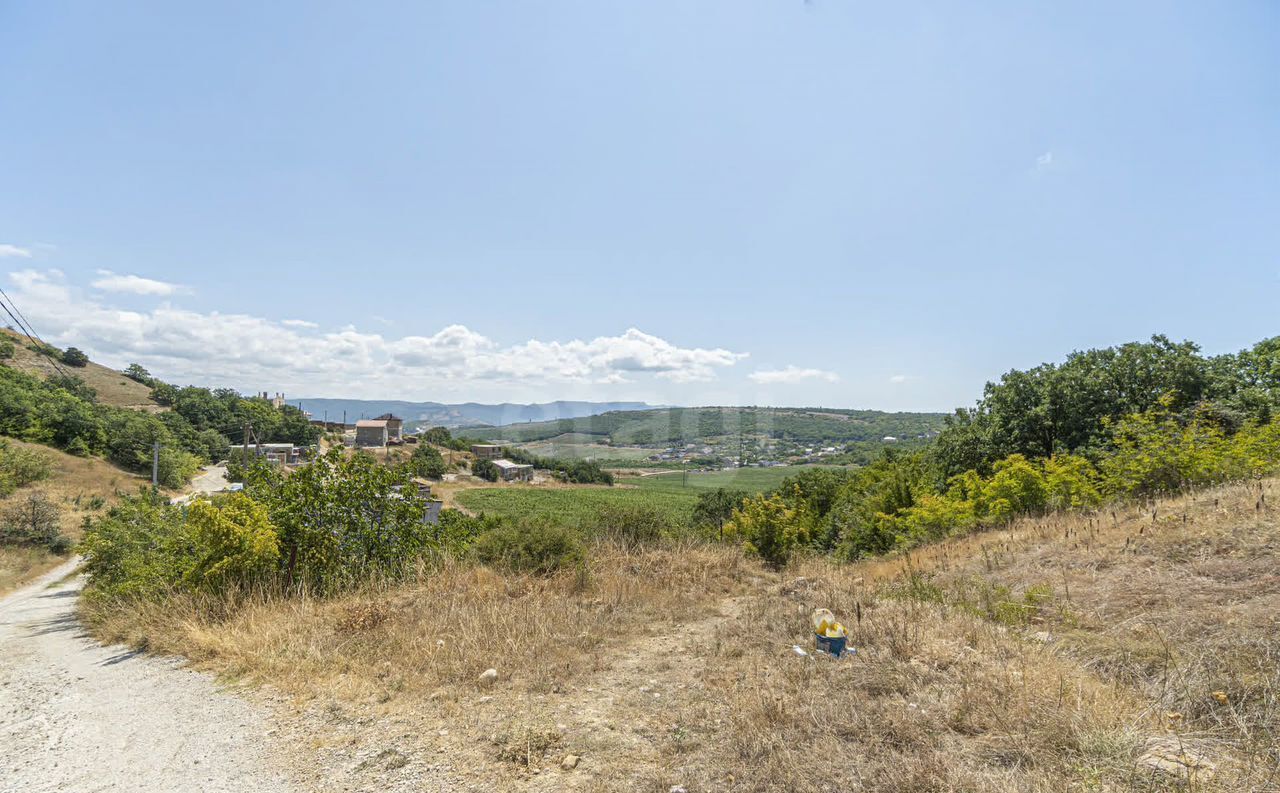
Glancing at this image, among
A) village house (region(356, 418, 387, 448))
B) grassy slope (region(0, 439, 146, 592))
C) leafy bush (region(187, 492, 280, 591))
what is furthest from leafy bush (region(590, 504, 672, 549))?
village house (region(356, 418, 387, 448))

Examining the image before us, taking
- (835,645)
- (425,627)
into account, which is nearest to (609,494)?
(425,627)

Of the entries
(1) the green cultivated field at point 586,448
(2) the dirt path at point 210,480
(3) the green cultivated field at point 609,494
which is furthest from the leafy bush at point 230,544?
(2) the dirt path at point 210,480

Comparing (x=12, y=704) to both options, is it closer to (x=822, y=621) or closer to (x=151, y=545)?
(x=151, y=545)

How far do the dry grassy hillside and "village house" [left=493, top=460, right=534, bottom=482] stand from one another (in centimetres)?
5124

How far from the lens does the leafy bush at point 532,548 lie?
693 cm

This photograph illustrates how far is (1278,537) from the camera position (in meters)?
4.80

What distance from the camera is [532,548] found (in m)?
7.11

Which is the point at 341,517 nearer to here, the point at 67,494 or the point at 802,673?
the point at 802,673

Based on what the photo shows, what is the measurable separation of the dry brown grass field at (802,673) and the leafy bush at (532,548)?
0.40 m

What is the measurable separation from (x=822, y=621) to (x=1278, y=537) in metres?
4.59

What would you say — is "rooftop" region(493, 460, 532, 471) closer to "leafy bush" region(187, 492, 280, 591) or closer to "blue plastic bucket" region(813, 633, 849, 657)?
"leafy bush" region(187, 492, 280, 591)

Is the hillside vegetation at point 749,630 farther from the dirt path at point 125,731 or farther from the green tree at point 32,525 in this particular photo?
the green tree at point 32,525

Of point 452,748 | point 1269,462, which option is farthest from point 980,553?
point 452,748

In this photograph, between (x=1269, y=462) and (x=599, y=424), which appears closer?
(x=1269, y=462)
